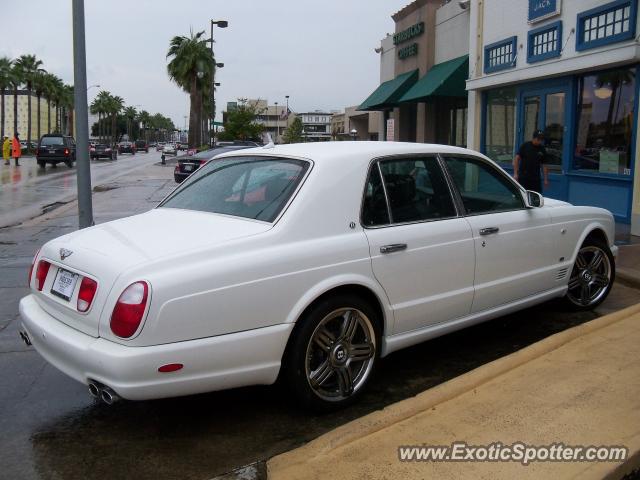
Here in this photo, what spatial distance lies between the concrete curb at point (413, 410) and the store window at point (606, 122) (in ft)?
22.0

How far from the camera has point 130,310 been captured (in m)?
3.24

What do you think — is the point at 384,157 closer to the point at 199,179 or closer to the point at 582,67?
the point at 199,179

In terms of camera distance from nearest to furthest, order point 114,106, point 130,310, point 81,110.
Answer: point 130,310
point 81,110
point 114,106

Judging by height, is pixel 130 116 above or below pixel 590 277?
above

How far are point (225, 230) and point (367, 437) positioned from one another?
4.63ft

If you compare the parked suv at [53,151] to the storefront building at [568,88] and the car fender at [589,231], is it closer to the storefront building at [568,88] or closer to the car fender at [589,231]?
the storefront building at [568,88]

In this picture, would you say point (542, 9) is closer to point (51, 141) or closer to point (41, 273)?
point (41, 273)

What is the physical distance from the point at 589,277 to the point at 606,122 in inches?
233

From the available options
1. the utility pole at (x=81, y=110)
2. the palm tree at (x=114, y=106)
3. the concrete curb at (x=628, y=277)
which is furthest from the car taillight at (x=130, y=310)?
the palm tree at (x=114, y=106)

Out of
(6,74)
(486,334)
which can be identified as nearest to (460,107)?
(486,334)

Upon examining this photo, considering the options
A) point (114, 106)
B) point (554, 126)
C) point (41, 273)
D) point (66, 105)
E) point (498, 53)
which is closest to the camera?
point (41, 273)

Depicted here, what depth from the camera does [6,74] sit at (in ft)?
238

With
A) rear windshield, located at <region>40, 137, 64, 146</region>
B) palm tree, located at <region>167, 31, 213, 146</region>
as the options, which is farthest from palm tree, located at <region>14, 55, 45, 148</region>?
rear windshield, located at <region>40, 137, 64, 146</region>

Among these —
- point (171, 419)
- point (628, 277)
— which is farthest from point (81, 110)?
point (628, 277)
